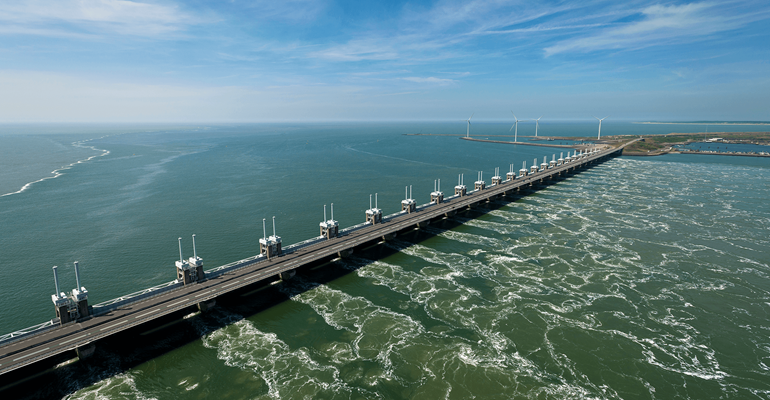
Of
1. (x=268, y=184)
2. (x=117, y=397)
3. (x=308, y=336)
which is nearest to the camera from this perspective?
(x=117, y=397)

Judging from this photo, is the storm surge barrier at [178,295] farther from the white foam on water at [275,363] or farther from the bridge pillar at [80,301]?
the white foam on water at [275,363]

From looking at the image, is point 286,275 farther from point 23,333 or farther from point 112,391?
point 23,333

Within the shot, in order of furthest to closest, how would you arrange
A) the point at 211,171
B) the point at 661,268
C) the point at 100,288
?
the point at 211,171
the point at 661,268
the point at 100,288

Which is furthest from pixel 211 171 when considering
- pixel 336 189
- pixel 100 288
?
pixel 100 288

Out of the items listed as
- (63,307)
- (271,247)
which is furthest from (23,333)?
(271,247)

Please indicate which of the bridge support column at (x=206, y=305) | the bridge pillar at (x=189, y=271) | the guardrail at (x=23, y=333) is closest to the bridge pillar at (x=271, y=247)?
the bridge pillar at (x=189, y=271)

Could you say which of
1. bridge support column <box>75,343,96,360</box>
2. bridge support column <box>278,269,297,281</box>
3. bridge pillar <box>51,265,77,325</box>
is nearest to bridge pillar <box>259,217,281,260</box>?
bridge support column <box>278,269,297,281</box>

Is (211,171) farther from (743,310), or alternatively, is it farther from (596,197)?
(743,310)
